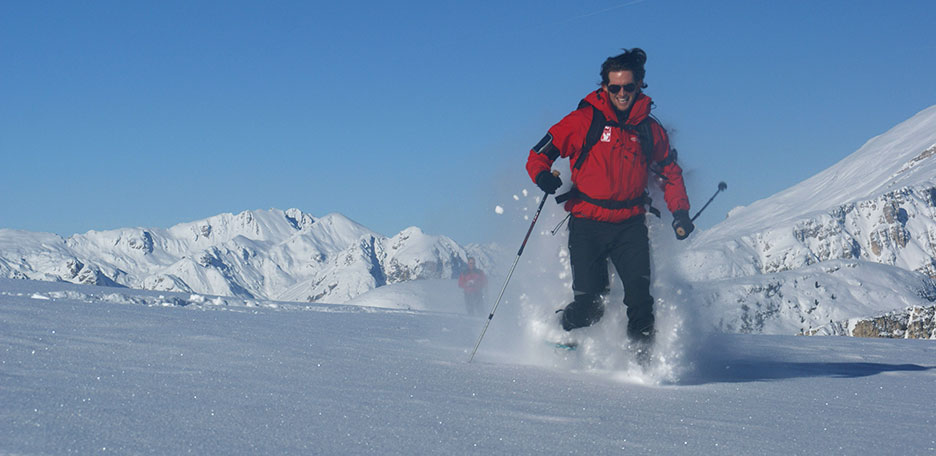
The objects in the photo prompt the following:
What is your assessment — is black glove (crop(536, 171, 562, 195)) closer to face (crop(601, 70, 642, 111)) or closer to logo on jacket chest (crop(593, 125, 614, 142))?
logo on jacket chest (crop(593, 125, 614, 142))

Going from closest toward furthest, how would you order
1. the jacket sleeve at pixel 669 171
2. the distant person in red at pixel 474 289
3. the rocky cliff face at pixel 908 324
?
the jacket sleeve at pixel 669 171
the distant person in red at pixel 474 289
the rocky cliff face at pixel 908 324

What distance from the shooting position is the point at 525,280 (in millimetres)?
7324

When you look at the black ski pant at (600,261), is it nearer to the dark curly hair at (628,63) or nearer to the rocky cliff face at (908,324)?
the dark curly hair at (628,63)

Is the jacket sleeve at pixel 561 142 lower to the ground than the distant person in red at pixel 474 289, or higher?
higher

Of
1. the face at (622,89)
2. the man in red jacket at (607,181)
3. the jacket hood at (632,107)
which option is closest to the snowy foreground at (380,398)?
the man in red jacket at (607,181)

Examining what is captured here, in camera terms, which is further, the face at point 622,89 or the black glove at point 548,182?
the face at point 622,89

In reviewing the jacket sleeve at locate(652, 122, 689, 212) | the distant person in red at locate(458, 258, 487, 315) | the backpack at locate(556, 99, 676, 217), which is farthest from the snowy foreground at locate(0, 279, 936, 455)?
the distant person in red at locate(458, 258, 487, 315)

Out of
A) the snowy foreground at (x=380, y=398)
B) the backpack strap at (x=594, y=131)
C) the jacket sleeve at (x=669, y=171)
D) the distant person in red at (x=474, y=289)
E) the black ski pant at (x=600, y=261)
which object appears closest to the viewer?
the snowy foreground at (x=380, y=398)

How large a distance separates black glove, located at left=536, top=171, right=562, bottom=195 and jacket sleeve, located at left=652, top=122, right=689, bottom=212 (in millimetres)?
928

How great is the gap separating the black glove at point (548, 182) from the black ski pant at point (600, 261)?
39 centimetres

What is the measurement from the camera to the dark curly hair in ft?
20.4

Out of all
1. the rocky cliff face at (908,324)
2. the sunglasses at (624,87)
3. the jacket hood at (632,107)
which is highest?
the sunglasses at (624,87)

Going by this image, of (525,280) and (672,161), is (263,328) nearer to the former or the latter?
(525,280)

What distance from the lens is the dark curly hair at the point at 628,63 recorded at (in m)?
6.21
